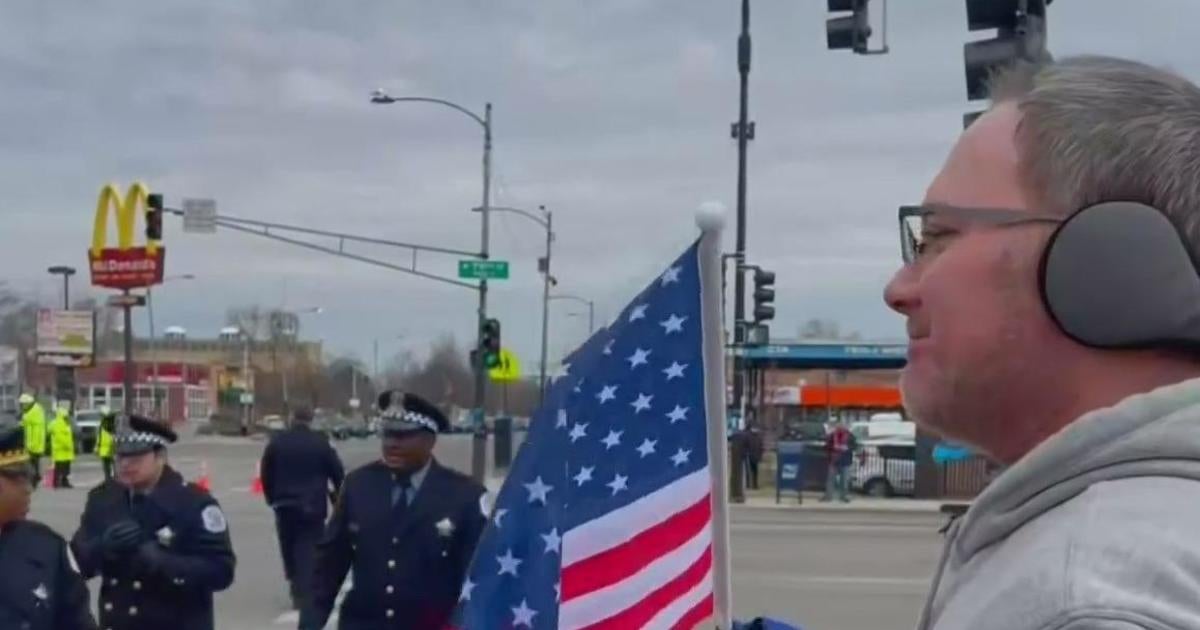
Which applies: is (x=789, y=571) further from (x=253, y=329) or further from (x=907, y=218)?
(x=253, y=329)

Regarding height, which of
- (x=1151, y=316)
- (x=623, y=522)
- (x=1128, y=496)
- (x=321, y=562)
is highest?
(x=1151, y=316)

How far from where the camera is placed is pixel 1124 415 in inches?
54.7

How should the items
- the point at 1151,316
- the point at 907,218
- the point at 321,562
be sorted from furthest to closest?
1. the point at 321,562
2. the point at 907,218
3. the point at 1151,316

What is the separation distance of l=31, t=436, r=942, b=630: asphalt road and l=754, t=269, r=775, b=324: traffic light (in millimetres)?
3153

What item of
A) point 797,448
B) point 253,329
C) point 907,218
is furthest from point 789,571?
point 253,329

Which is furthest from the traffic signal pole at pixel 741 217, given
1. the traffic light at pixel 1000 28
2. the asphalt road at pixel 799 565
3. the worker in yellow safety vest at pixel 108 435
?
the traffic light at pixel 1000 28

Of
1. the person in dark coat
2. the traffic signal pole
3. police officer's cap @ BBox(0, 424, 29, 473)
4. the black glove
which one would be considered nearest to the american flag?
police officer's cap @ BBox(0, 424, 29, 473)

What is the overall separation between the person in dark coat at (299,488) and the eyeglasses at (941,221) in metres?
12.6

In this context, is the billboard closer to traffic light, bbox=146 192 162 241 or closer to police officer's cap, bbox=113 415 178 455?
traffic light, bbox=146 192 162 241

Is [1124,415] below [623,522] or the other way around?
the other way around

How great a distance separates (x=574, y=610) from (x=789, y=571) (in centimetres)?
1435

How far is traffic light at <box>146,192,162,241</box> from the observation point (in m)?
32.3

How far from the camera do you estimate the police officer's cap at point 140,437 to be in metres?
7.38

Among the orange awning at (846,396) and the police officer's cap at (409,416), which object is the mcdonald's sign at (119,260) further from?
the police officer's cap at (409,416)
